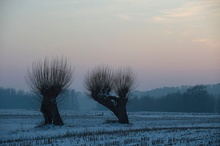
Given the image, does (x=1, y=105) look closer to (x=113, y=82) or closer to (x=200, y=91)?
(x=200, y=91)

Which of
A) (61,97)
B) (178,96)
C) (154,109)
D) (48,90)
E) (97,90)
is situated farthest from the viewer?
(154,109)

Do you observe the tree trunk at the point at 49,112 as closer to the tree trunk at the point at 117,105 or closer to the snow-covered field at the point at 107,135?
the snow-covered field at the point at 107,135

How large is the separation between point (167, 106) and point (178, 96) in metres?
5.93

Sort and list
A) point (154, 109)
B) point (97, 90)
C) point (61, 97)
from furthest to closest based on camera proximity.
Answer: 1. point (154, 109)
2. point (97, 90)
3. point (61, 97)

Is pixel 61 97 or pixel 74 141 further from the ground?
pixel 61 97

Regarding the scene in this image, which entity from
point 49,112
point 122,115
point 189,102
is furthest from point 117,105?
point 189,102

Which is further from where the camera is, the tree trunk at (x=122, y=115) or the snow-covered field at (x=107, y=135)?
the tree trunk at (x=122, y=115)

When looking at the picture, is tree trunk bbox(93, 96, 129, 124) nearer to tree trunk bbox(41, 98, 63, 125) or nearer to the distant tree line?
tree trunk bbox(41, 98, 63, 125)

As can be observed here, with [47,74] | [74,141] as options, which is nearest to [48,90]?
[47,74]

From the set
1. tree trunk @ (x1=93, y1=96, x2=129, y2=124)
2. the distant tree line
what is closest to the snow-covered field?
tree trunk @ (x1=93, y1=96, x2=129, y2=124)

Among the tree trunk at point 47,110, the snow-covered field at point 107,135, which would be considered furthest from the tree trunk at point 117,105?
the tree trunk at point 47,110

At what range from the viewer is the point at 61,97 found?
125ft

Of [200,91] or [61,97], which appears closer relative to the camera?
[61,97]

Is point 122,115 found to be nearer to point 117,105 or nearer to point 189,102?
point 117,105
